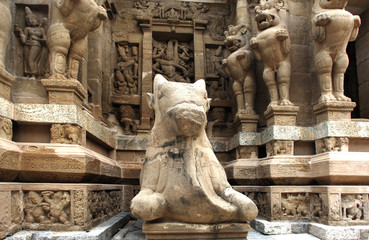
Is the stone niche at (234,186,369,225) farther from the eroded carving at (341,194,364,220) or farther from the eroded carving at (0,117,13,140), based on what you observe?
the eroded carving at (0,117,13,140)

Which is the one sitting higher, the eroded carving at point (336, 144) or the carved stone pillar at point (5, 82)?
the carved stone pillar at point (5, 82)

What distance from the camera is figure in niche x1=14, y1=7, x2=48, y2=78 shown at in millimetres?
5320

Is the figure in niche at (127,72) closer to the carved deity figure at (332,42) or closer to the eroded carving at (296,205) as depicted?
the carved deity figure at (332,42)

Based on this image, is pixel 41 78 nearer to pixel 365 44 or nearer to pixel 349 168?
pixel 349 168

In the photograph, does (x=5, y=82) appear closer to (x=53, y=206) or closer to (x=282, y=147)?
(x=53, y=206)

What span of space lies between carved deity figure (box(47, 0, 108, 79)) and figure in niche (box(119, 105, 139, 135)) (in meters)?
2.51

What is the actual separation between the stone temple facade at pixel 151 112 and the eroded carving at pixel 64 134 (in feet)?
0.05

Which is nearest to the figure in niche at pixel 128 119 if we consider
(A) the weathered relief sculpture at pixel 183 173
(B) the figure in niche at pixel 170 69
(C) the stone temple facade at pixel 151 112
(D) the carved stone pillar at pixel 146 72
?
(C) the stone temple facade at pixel 151 112

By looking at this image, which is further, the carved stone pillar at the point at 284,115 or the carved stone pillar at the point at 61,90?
the carved stone pillar at the point at 284,115

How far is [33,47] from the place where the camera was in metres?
5.36

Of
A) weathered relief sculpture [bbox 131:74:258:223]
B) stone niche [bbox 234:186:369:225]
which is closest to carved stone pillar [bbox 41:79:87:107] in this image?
weathered relief sculpture [bbox 131:74:258:223]

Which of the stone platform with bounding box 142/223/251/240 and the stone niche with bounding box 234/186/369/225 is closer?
the stone platform with bounding box 142/223/251/240

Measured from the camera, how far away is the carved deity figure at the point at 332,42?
5.56 m

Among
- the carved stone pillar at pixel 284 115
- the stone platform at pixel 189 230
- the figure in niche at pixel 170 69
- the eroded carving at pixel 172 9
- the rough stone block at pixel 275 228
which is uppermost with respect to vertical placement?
the eroded carving at pixel 172 9
